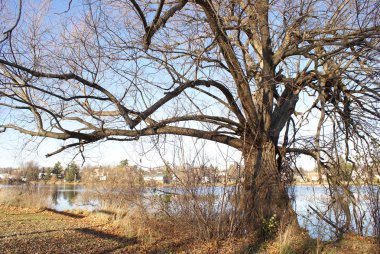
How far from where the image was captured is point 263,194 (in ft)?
25.7

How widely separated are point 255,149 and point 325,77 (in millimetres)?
2116

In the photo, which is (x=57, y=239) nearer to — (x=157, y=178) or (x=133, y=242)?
(x=133, y=242)

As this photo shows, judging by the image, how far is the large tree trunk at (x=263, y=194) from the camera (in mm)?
7668

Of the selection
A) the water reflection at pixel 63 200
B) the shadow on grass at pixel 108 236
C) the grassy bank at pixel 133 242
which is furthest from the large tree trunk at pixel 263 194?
the water reflection at pixel 63 200

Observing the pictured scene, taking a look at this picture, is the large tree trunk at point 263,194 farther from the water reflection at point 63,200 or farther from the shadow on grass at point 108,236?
the water reflection at point 63,200

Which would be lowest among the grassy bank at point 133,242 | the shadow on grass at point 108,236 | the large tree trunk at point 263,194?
the shadow on grass at point 108,236

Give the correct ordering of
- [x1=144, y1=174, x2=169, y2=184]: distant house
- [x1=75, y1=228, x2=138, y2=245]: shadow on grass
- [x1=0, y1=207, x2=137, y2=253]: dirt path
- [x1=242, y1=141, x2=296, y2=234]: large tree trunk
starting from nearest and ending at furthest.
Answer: [x1=242, y1=141, x2=296, y2=234]: large tree trunk, [x1=0, y1=207, x2=137, y2=253]: dirt path, [x1=144, y1=174, x2=169, y2=184]: distant house, [x1=75, y1=228, x2=138, y2=245]: shadow on grass

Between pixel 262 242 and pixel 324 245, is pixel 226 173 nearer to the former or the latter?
pixel 262 242

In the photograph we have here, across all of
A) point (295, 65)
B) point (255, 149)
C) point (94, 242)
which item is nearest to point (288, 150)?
point (255, 149)

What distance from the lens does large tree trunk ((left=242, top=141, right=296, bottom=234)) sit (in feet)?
25.2

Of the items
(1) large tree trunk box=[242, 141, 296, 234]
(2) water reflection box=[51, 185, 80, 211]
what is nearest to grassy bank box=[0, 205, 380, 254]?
(1) large tree trunk box=[242, 141, 296, 234]

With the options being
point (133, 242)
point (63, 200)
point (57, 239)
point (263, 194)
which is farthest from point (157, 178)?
point (63, 200)

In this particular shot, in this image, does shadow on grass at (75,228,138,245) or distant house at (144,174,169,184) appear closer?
distant house at (144,174,169,184)

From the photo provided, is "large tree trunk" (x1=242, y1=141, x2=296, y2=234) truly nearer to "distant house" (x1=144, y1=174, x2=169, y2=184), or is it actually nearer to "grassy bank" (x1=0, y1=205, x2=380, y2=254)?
"grassy bank" (x1=0, y1=205, x2=380, y2=254)
